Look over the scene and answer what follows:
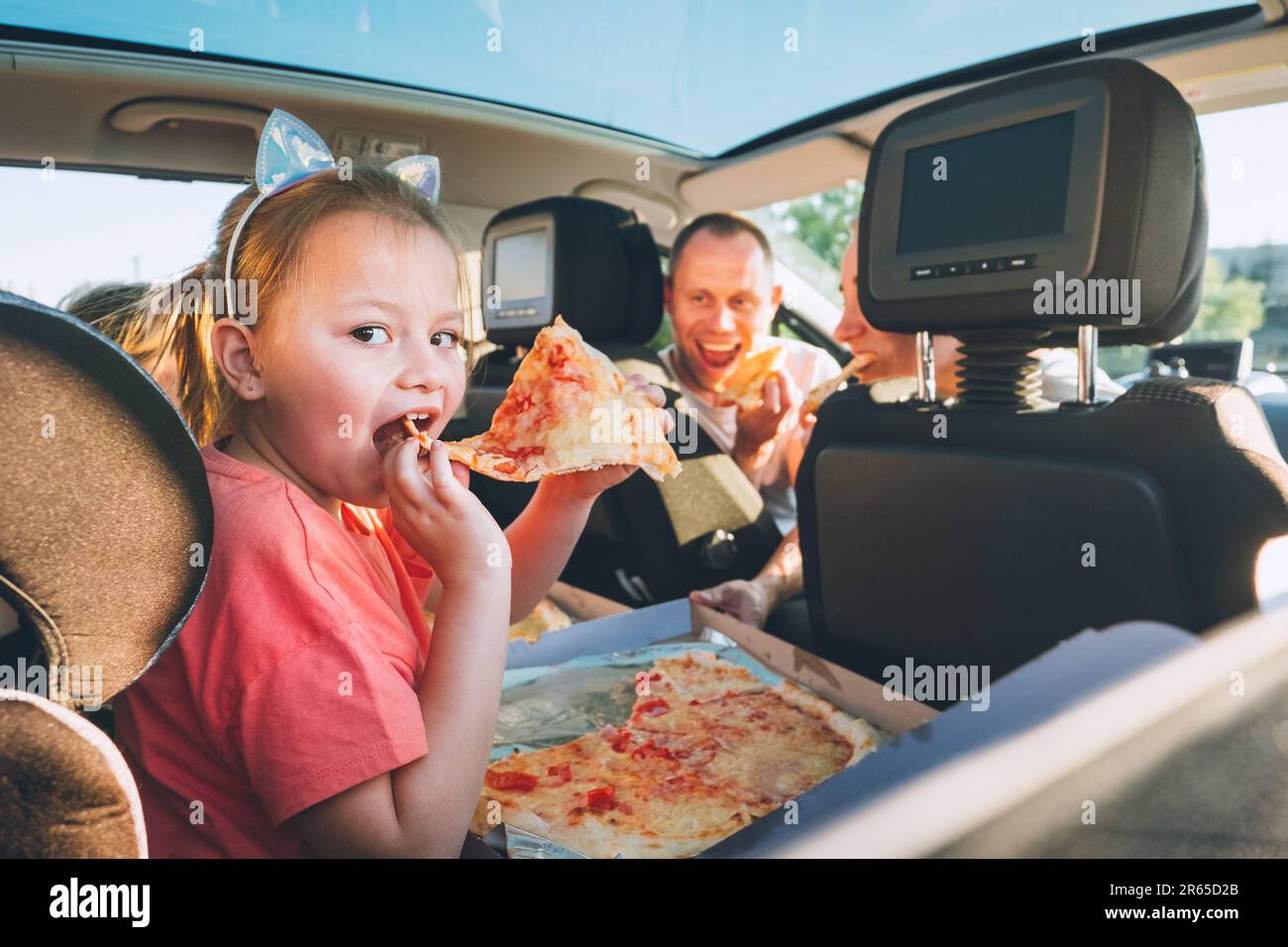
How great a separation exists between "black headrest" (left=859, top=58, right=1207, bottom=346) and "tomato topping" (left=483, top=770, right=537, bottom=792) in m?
1.11

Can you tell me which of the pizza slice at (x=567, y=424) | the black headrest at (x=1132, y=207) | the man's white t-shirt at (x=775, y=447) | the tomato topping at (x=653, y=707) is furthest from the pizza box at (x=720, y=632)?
the man's white t-shirt at (x=775, y=447)

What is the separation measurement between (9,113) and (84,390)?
8.19ft

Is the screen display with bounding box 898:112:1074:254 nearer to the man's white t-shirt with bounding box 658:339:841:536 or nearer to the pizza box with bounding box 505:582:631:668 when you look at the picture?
the pizza box with bounding box 505:582:631:668

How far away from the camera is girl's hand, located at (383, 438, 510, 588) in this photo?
3.41ft

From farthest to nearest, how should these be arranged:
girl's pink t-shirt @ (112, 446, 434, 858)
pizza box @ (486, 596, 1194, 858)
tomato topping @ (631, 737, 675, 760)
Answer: tomato topping @ (631, 737, 675, 760) → girl's pink t-shirt @ (112, 446, 434, 858) → pizza box @ (486, 596, 1194, 858)

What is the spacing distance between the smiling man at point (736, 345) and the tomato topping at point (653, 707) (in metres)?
1.61

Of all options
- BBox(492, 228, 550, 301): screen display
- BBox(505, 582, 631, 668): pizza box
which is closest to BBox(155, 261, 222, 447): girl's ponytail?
BBox(505, 582, 631, 668): pizza box

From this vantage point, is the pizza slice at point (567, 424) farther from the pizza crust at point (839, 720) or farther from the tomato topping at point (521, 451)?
the pizza crust at point (839, 720)

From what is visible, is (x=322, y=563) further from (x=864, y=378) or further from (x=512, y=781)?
(x=864, y=378)

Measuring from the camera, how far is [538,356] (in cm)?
164

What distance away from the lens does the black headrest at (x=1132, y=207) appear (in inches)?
56.0
